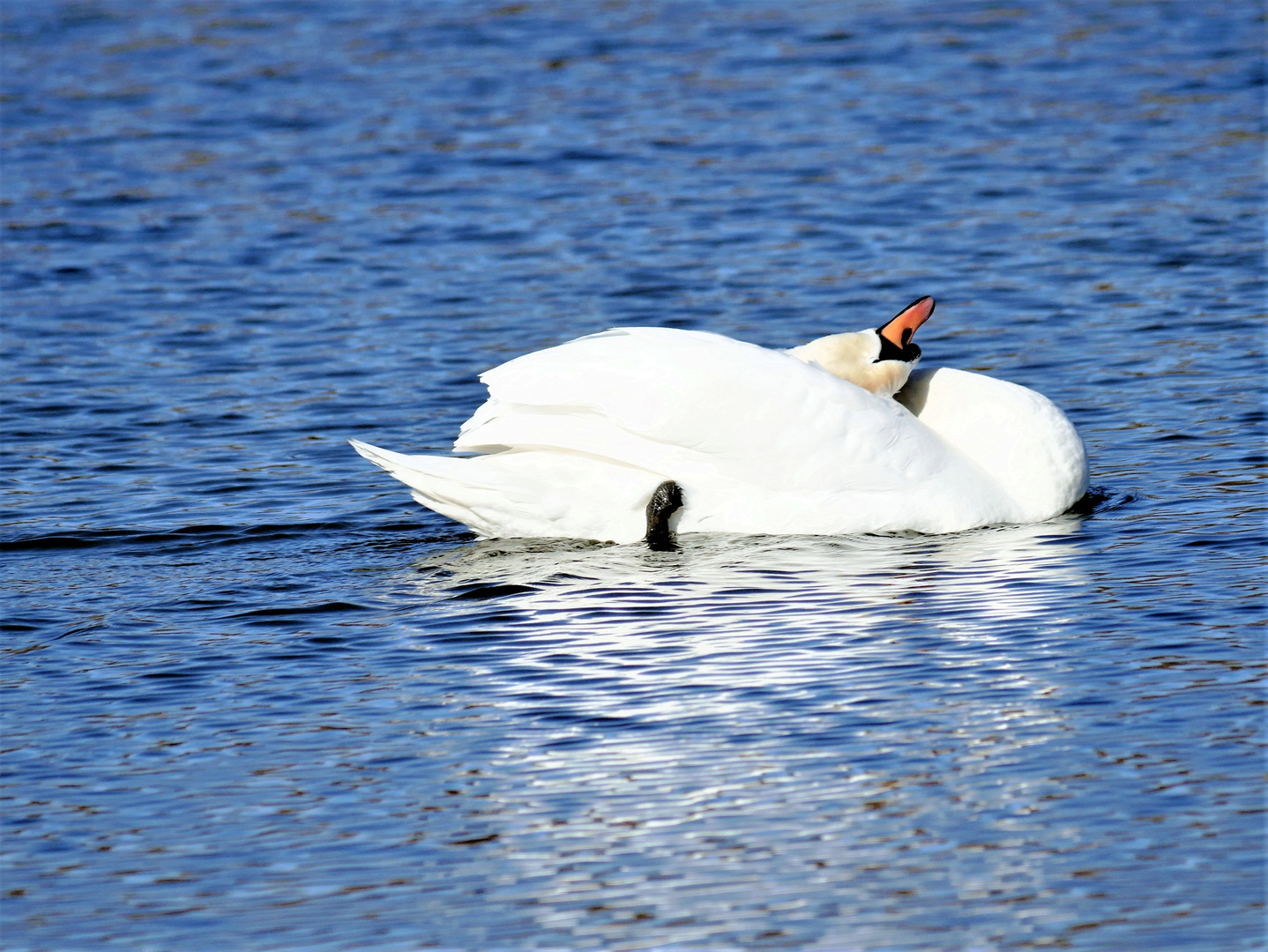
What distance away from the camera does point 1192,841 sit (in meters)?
5.46

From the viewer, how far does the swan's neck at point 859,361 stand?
9.12 meters

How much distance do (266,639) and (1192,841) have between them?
369 cm

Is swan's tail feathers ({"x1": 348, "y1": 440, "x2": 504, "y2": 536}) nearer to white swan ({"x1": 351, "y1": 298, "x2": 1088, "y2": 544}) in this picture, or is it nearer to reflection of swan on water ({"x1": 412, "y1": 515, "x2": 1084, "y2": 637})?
white swan ({"x1": 351, "y1": 298, "x2": 1088, "y2": 544})

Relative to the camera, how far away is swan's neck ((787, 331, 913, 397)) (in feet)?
29.9

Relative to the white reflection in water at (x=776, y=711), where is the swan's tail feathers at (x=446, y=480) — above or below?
above

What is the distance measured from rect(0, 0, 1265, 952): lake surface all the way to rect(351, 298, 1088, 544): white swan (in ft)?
0.53

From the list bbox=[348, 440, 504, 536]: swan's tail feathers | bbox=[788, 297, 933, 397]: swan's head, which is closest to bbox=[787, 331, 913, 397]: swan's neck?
bbox=[788, 297, 933, 397]: swan's head

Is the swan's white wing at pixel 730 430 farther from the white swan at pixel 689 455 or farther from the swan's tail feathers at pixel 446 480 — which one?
the swan's tail feathers at pixel 446 480

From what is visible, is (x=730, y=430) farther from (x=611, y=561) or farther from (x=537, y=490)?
(x=537, y=490)

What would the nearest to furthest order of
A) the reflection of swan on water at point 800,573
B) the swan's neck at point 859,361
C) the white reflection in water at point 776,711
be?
the white reflection in water at point 776,711 < the reflection of swan on water at point 800,573 < the swan's neck at point 859,361

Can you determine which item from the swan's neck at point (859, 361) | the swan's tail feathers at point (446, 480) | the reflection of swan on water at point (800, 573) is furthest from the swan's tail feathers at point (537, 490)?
the swan's neck at point (859, 361)

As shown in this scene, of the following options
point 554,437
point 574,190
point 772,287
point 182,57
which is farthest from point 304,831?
point 182,57

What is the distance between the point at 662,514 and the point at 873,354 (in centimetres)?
133

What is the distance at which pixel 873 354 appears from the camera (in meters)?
9.12
